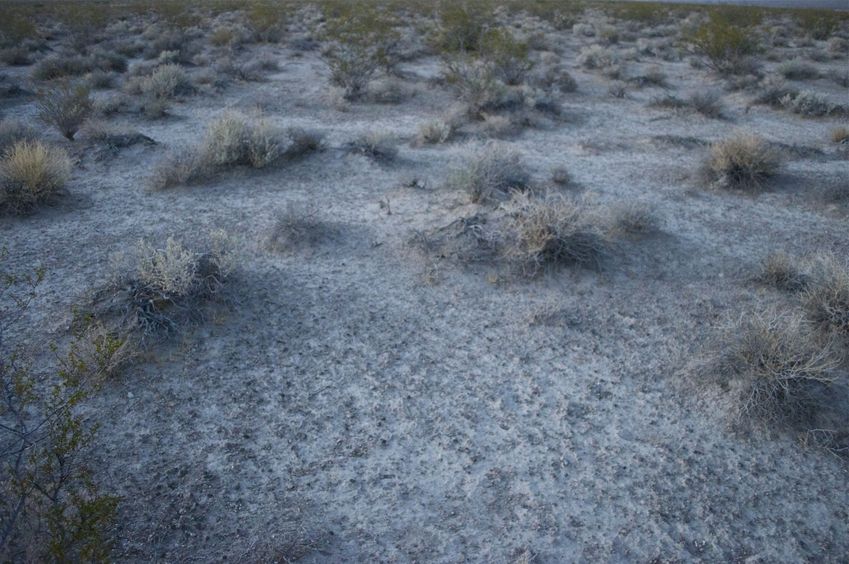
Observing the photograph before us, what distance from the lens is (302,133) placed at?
30.7 ft

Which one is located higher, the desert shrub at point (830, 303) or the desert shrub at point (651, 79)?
the desert shrub at point (651, 79)

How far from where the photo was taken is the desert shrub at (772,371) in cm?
398

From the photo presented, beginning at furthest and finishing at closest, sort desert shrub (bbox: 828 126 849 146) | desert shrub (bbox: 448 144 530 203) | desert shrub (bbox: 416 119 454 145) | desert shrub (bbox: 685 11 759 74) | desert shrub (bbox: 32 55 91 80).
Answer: desert shrub (bbox: 685 11 759 74)
desert shrub (bbox: 32 55 91 80)
desert shrub (bbox: 828 126 849 146)
desert shrub (bbox: 416 119 454 145)
desert shrub (bbox: 448 144 530 203)

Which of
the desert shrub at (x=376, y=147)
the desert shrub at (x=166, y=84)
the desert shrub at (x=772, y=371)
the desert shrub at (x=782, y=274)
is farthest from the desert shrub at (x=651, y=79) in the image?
the desert shrub at (x=772, y=371)

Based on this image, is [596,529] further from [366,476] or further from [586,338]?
[586,338]

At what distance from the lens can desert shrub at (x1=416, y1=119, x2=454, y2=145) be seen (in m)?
9.91

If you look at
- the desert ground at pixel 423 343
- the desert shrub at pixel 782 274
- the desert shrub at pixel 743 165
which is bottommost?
the desert ground at pixel 423 343

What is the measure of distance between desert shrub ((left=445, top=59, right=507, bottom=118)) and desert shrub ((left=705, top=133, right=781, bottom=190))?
490 cm

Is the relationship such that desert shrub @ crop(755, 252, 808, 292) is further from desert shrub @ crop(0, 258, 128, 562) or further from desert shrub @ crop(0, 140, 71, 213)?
desert shrub @ crop(0, 140, 71, 213)

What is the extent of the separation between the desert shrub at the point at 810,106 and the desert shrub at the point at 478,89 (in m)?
6.51

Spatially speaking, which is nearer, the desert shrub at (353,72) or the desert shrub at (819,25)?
the desert shrub at (353,72)

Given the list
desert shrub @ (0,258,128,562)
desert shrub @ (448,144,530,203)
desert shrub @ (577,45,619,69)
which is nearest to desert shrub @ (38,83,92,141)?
desert shrub @ (0,258,128,562)

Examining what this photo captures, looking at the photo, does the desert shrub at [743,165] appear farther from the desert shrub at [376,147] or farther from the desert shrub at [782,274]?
the desert shrub at [376,147]

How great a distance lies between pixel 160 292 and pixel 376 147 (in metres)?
5.07
